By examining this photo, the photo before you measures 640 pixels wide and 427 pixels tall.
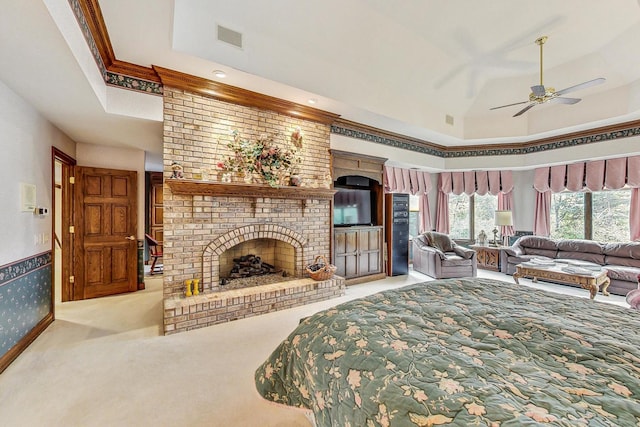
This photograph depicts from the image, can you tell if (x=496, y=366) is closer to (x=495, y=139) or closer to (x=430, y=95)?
(x=430, y=95)

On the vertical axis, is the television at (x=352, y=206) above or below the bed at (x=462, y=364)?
above

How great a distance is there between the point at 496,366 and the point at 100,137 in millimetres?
5209

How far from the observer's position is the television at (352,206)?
5.20 metres

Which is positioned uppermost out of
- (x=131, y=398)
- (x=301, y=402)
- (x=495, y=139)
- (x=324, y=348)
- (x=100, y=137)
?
(x=495, y=139)

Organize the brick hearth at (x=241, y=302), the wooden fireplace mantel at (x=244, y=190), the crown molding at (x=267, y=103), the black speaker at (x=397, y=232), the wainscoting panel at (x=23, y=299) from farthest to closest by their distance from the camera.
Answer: the black speaker at (x=397, y=232) < the wooden fireplace mantel at (x=244, y=190) < the brick hearth at (x=241, y=302) < the crown molding at (x=267, y=103) < the wainscoting panel at (x=23, y=299)

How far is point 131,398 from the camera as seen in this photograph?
201 cm

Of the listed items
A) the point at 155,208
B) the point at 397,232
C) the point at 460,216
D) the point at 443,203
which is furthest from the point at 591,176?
the point at 155,208

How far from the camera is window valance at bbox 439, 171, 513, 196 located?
674 centimetres

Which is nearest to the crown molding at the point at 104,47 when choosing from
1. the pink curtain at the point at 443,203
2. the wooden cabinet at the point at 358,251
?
the wooden cabinet at the point at 358,251

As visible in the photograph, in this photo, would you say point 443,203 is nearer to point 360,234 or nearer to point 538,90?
point 360,234

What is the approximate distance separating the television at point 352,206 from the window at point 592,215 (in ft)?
14.5

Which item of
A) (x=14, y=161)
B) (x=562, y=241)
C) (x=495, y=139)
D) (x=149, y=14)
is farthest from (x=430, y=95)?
(x=14, y=161)

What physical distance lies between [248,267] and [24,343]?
2.42 m

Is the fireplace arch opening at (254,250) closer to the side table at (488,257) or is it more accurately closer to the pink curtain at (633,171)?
the side table at (488,257)
